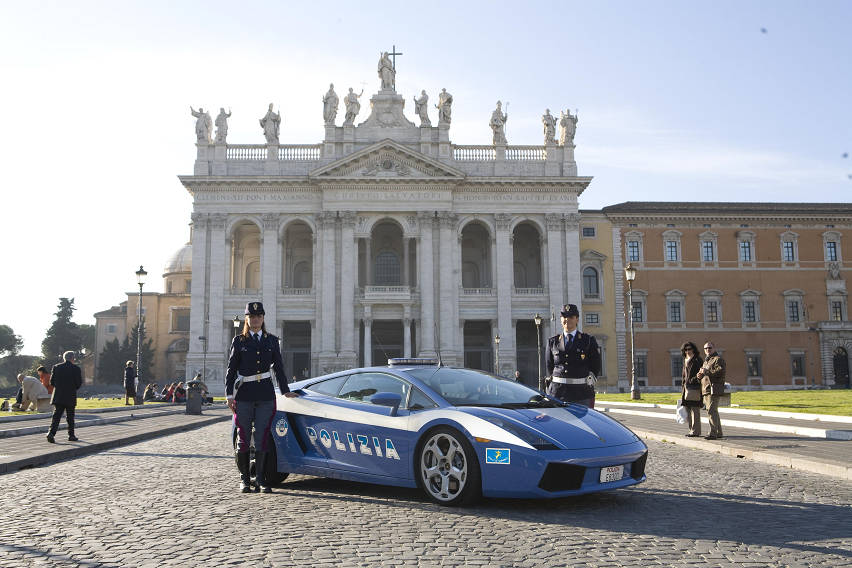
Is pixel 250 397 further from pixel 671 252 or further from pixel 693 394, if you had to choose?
pixel 671 252

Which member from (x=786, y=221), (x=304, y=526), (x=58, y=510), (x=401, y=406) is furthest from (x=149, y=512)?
(x=786, y=221)

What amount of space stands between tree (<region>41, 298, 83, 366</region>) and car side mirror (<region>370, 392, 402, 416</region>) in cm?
8528

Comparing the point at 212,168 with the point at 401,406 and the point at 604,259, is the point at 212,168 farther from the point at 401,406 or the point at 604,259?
the point at 401,406

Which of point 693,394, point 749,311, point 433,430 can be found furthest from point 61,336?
point 433,430

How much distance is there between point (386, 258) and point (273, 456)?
46.7m

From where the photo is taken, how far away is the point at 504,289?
51.3 meters

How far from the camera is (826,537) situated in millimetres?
5723

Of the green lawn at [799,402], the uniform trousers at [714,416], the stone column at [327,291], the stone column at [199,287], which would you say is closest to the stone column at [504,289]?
the stone column at [327,291]

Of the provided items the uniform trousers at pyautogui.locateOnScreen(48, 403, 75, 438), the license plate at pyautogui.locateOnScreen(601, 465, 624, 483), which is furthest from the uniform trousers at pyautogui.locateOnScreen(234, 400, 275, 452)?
the uniform trousers at pyautogui.locateOnScreen(48, 403, 75, 438)

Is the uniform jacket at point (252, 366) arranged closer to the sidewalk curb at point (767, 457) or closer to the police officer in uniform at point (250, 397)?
the police officer in uniform at point (250, 397)

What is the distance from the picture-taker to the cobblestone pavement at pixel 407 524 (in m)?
5.18

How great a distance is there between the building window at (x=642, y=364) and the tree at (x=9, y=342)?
286ft

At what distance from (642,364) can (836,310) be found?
15.6 metres

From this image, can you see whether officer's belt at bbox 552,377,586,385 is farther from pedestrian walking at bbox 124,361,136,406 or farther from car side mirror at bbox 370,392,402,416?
pedestrian walking at bbox 124,361,136,406
